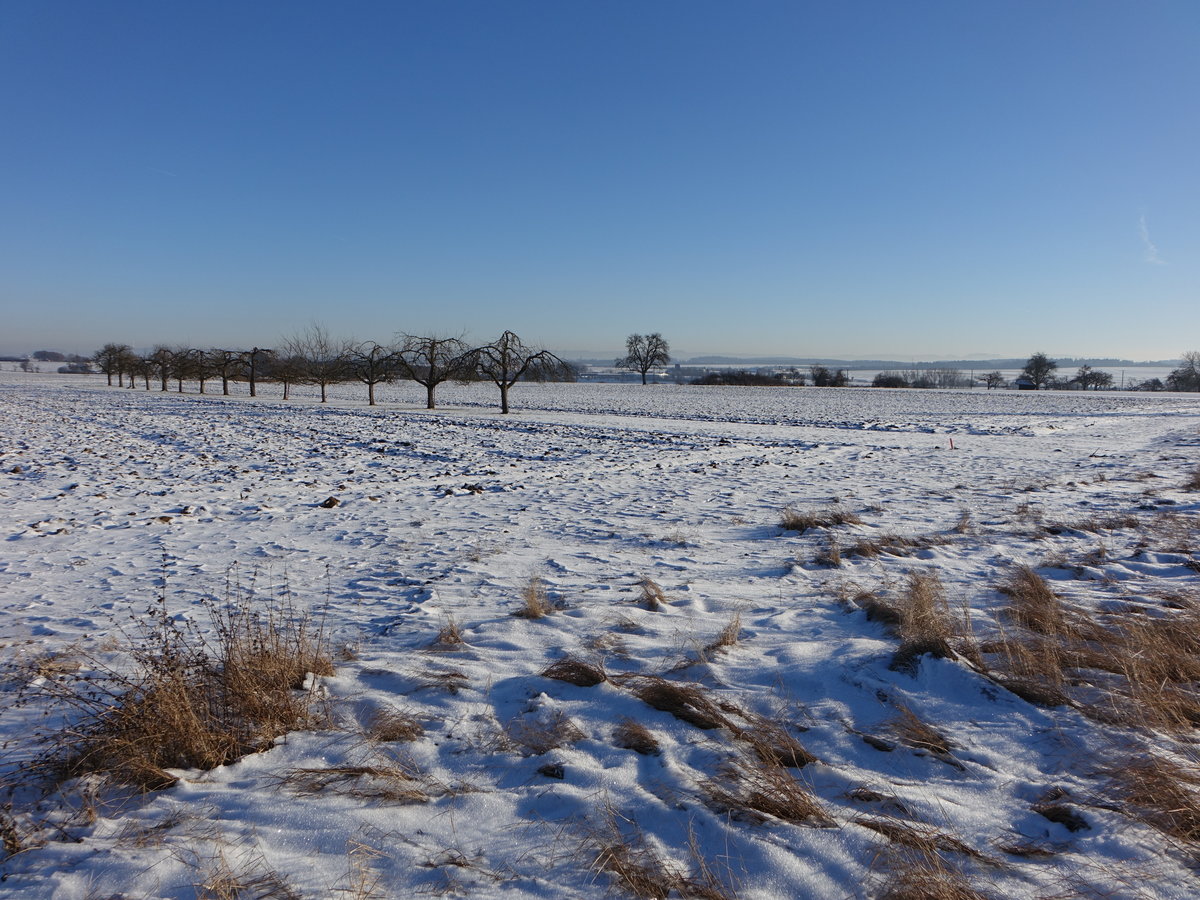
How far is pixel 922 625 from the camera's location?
185 inches

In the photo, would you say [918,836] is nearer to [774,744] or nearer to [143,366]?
[774,744]

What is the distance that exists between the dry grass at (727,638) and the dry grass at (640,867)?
77.3 inches

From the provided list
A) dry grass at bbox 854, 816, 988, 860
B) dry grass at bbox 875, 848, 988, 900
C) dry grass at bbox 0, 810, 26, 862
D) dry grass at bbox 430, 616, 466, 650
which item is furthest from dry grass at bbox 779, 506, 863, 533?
dry grass at bbox 0, 810, 26, 862

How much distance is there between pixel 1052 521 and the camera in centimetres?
861

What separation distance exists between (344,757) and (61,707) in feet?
6.34

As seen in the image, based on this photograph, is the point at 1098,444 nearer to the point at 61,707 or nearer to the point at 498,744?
the point at 498,744

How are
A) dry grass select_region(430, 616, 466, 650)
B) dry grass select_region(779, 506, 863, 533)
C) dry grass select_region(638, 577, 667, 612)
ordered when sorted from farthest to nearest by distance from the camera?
dry grass select_region(779, 506, 863, 533), dry grass select_region(638, 577, 667, 612), dry grass select_region(430, 616, 466, 650)

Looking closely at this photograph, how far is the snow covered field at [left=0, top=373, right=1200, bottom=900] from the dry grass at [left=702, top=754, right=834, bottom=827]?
14 mm

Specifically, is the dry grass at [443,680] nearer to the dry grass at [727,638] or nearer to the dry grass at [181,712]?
the dry grass at [181,712]

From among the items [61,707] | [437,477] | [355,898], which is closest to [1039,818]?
[355,898]

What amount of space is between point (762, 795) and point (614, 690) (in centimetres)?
131

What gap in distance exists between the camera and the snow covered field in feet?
8.59

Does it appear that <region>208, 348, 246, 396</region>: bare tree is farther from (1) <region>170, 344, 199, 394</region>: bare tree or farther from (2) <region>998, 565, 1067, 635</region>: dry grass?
(2) <region>998, 565, 1067, 635</region>: dry grass

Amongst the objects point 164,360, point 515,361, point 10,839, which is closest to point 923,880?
point 10,839
